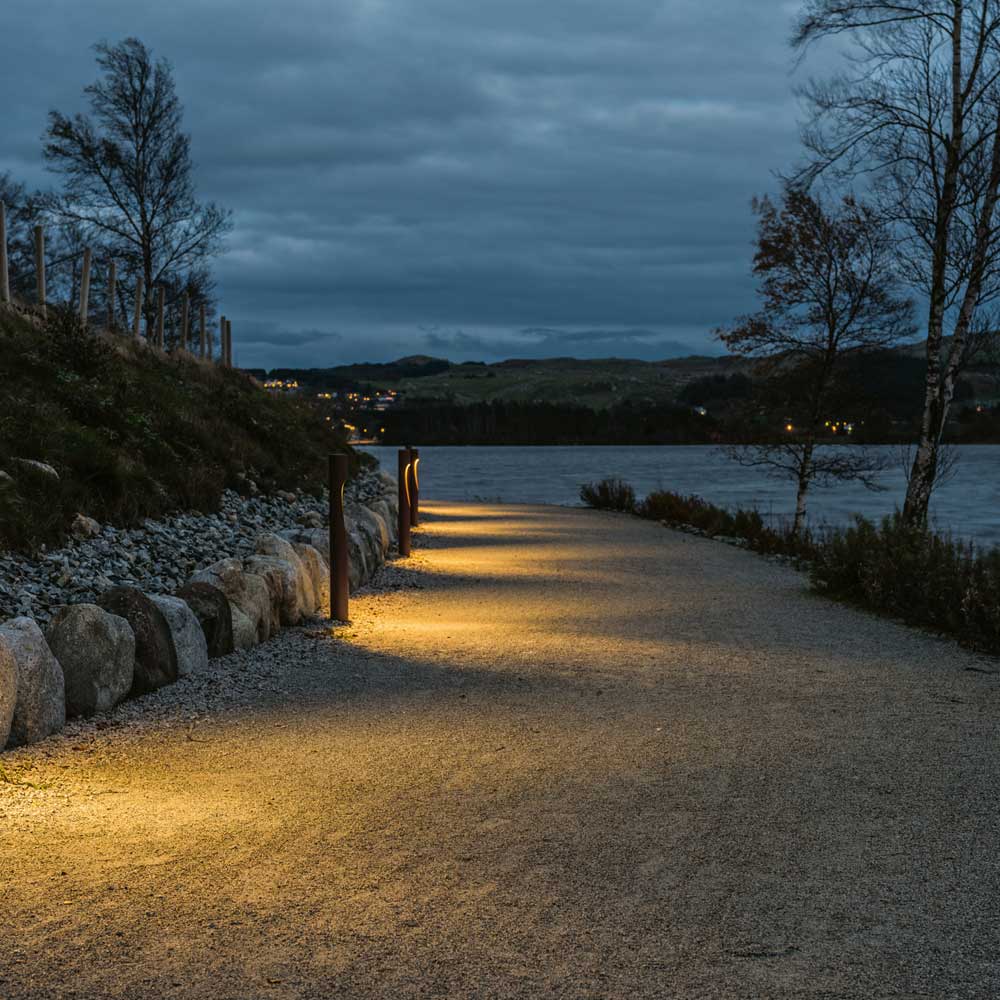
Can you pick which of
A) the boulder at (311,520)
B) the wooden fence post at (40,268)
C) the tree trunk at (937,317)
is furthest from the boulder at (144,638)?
the wooden fence post at (40,268)

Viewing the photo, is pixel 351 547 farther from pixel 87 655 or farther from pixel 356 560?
pixel 87 655

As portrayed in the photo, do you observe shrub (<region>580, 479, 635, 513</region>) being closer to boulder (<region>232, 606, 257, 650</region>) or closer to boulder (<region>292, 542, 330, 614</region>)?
boulder (<region>292, 542, 330, 614</region>)

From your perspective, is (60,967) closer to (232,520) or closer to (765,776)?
(765,776)

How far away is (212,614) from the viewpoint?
7125mm

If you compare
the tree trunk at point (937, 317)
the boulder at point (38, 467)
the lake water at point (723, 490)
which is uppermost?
the tree trunk at point (937, 317)

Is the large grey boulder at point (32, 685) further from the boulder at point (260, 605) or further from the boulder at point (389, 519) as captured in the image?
the boulder at point (389, 519)

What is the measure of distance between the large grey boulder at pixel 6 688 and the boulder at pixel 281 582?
10.6 feet

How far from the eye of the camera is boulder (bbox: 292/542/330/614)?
9.11 meters

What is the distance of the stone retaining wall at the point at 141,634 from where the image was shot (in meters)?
5.10

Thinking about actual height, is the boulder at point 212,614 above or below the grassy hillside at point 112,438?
below

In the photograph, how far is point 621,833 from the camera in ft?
13.2

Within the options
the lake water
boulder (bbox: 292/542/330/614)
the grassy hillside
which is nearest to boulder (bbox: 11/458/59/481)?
the grassy hillside

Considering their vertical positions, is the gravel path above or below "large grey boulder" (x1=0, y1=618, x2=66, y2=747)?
below

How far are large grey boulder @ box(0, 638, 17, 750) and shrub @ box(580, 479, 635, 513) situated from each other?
78.7 ft
